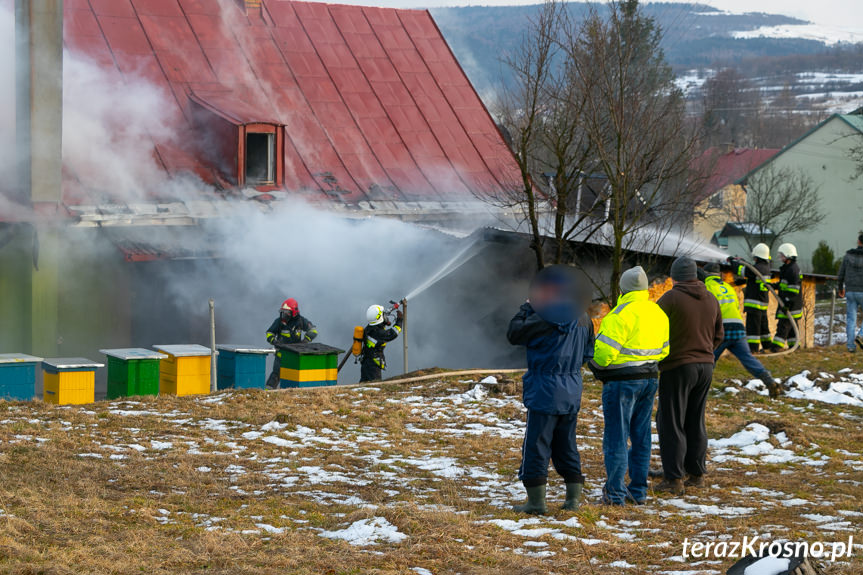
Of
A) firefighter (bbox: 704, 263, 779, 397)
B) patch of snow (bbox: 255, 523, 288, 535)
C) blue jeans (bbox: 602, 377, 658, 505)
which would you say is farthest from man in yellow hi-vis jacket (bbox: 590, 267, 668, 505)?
firefighter (bbox: 704, 263, 779, 397)

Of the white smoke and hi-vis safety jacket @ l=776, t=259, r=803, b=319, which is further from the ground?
the white smoke

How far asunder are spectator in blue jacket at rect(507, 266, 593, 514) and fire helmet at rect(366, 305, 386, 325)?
732 centimetres

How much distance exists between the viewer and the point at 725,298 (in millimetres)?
11938

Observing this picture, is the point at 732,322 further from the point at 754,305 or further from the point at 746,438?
the point at 754,305

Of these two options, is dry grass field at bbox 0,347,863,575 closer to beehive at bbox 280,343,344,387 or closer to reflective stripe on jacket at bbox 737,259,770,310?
beehive at bbox 280,343,344,387

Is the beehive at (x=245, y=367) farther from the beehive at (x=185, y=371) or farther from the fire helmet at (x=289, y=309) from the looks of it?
the fire helmet at (x=289, y=309)

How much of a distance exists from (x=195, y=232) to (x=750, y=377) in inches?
376

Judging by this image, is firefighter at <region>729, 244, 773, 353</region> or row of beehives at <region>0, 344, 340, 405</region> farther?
firefighter at <region>729, 244, 773, 353</region>

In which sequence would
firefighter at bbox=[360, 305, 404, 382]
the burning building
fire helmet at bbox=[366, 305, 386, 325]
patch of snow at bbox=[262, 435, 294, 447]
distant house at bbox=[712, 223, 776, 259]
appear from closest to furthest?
1. patch of snow at bbox=[262, 435, 294, 447]
2. fire helmet at bbox=[366, 305, 386, 325]
3. firefighter at bbox=[360, 305, 404, 382]
4. the burning building
5. distant house at bbox=[712, 223, 776, 259]

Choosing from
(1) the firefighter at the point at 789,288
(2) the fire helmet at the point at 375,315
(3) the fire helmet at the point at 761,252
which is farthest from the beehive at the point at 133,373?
(1) the firefighter at the point at 789,288

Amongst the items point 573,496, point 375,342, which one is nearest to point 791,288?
point 375,342

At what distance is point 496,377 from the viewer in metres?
13.1

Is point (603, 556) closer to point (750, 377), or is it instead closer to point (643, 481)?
point (643, 481)

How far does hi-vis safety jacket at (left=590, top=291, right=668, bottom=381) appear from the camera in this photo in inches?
280
